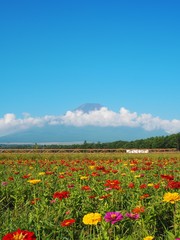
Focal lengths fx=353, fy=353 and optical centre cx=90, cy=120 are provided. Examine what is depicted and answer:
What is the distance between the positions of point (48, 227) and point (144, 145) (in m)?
113

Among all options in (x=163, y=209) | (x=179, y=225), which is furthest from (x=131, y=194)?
(x=179, y=225)

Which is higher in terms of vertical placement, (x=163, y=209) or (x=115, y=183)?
(x=115, y=183)

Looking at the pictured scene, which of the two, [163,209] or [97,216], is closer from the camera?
[97,216]

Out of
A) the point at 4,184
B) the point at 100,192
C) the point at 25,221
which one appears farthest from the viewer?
the point at 4,184

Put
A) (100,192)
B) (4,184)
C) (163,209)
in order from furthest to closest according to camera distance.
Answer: (4,184), (100,192), (163,209)

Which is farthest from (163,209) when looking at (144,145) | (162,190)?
(144,145)

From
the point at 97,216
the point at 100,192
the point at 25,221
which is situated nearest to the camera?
the point at 97,216

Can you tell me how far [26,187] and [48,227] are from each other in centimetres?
301

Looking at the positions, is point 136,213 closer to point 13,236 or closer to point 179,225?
point 179,225

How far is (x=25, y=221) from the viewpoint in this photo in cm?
402

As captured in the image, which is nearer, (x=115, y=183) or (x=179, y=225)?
(x=179, y=225)

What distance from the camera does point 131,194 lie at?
5.54 m

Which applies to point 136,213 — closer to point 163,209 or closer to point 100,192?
point 163,209

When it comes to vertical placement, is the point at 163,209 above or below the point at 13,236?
below
